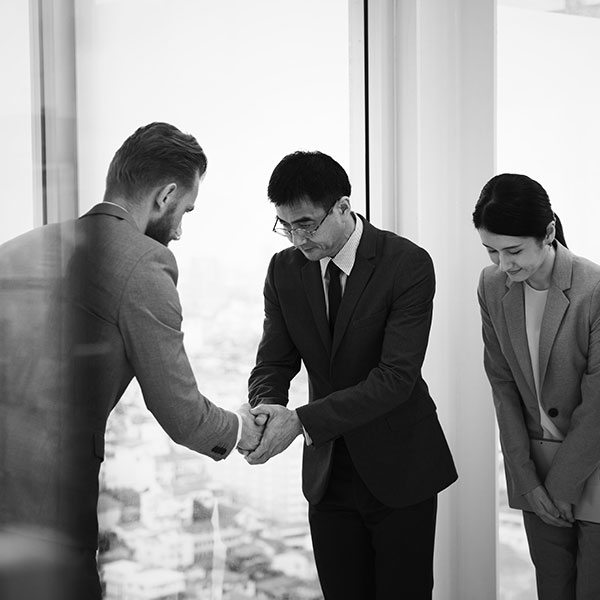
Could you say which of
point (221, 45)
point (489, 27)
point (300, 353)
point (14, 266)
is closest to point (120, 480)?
point (300, 353)

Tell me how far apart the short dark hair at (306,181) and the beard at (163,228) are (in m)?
0.29

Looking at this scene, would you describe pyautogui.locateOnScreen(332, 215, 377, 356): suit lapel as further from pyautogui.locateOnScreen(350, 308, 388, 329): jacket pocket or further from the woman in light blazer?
the woman in light blazer

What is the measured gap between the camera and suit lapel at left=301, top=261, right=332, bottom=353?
2182 millimetres

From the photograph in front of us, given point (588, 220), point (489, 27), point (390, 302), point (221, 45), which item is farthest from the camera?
point (489, 27)

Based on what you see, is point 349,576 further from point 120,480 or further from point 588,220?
point 588,220

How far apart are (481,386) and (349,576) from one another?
103cm

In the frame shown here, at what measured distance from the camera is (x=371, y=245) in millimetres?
2174

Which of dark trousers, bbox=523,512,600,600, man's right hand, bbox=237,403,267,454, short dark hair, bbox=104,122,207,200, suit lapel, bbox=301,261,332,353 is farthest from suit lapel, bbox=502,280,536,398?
short dark hair, bbox=104,122,207,200

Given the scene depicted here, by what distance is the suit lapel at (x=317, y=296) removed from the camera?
2.18 metres

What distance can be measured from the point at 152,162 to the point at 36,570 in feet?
2.95

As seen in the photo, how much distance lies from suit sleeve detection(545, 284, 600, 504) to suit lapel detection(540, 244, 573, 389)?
0.07 m

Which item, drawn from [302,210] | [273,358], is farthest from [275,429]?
[302,210]

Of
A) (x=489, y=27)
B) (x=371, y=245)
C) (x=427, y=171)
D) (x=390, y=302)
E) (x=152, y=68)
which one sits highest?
(x=489, y=27)

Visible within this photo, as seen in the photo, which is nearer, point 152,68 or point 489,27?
point 152,68
